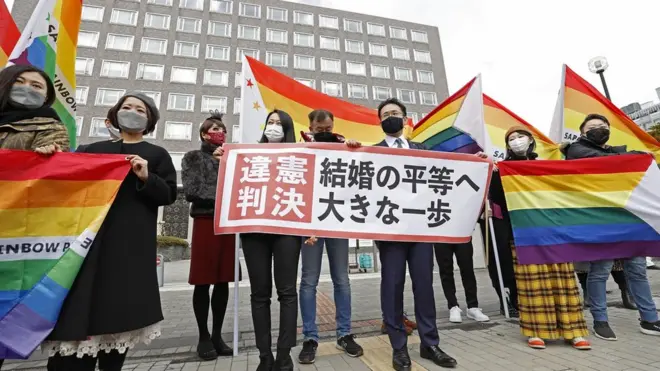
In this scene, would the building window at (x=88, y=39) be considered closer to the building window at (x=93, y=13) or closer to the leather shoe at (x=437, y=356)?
the building window at (x=93, y=13)

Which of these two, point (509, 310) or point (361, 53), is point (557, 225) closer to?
point (509, 310)

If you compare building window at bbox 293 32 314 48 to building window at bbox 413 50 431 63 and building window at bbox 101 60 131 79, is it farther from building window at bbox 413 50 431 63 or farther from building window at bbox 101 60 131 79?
building window at bbox 101 60 131 79

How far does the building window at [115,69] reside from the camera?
27.0m

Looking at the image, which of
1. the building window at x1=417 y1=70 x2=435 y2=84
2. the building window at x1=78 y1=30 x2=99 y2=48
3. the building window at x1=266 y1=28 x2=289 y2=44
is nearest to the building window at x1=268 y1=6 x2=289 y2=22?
the building window at x1=266 y1=28 x2=289 y2=44

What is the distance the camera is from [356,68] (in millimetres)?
34281

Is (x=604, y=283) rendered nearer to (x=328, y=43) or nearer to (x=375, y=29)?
(x=328, y=43)

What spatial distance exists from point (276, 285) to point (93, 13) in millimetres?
36416

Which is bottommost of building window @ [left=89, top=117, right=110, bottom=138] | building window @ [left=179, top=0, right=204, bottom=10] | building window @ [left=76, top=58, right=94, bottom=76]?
building window @ [left=89, top=117, right=110, bottom=138]

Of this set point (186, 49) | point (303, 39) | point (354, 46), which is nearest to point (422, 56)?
point (354, 46)

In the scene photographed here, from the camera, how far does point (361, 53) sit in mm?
35219

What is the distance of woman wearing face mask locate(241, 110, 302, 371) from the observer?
2562mm

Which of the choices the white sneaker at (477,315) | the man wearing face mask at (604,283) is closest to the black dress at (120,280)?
the white sneaker at (477,315)

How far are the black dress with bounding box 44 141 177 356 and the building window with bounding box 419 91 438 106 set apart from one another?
3569 cm

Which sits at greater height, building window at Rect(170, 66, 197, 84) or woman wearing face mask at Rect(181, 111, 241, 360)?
building window at Rect(170, 66, 197, 84)
